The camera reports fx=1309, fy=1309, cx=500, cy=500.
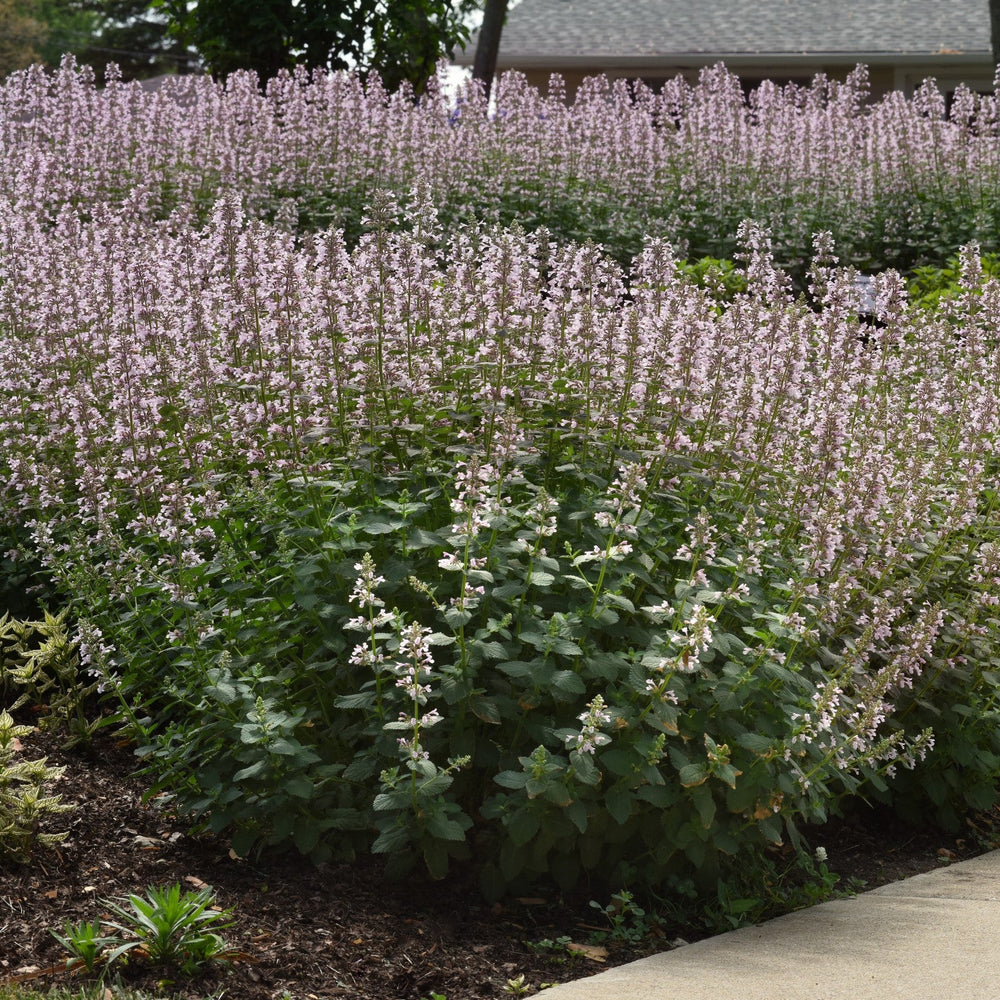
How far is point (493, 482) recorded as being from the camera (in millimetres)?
4867

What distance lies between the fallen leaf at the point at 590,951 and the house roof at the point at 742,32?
24283mm

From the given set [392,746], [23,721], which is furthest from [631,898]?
[23,721]

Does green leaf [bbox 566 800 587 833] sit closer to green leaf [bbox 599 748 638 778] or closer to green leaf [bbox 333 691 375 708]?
green leaf [bbox 599 748 638 778]

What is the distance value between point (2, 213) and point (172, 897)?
5820 millimetres

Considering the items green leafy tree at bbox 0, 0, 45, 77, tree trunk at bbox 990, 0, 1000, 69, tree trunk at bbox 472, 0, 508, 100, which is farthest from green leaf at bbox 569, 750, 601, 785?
green leafy tree at bbox 0, 0, 45, 77

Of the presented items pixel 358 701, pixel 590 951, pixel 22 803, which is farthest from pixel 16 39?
pixel 590 951

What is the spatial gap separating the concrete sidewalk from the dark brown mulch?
0.24m

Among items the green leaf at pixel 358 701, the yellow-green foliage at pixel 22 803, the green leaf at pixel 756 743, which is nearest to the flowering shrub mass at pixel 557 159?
the yellow-green foliage at pixel 22 803

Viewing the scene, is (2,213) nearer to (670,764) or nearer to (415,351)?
(415,351)

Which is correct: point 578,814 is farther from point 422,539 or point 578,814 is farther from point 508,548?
point 422,539

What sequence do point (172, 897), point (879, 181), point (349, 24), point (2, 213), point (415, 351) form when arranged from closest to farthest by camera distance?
point (172, 897) < point (415, 351) < point (2, 213) < point (879, 181) < point (349, 24)

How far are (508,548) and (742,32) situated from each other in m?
24.9

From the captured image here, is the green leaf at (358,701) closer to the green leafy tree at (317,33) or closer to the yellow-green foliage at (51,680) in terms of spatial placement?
the yellow-green foliage at (51,680)

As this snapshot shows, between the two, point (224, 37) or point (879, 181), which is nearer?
point (879, 181)
